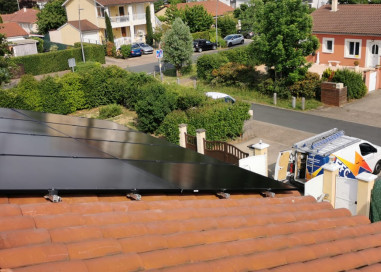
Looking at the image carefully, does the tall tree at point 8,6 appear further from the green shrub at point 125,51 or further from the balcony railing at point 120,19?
the green shrub at point 125,51

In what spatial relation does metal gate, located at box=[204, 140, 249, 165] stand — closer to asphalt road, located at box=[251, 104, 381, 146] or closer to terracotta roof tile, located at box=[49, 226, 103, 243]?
asphalt road, located at box=[251, 104, 381, 146]

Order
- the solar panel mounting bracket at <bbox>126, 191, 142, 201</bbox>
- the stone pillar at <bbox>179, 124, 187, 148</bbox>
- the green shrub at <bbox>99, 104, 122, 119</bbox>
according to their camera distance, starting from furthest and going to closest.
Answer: the green shrub at <bbox>99, 104, 122, 119</bbox> → the stone pillar at <bbox>179, 124, 187, 148</bbox> → the solar panel mounting bracket at <bbox>126, 191, 142, 201</bbox>

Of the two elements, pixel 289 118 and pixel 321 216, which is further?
pixel 289 118

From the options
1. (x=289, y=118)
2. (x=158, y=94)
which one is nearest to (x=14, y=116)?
(x=158, y=94)

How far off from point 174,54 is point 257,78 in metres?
7.73

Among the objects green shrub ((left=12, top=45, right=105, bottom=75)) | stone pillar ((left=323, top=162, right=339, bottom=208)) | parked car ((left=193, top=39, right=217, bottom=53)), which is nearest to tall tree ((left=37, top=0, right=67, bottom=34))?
green shrub ((left=12, top=45, right=105, bottom=75))

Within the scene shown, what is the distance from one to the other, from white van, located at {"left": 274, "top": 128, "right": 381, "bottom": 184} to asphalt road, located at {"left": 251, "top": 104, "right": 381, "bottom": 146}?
5129 millimetres

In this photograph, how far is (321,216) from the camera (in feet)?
24.6

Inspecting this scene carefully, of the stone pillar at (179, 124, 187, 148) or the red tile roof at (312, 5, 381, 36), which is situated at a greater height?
the red tile roof at (312, 5, 381, 36)

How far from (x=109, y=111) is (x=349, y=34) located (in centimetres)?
2061

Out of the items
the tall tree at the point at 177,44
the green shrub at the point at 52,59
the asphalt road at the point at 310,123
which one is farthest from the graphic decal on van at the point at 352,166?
the green shrub at the point at 52,59

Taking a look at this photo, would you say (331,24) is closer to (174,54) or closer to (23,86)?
(174,54)

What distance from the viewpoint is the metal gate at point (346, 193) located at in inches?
422

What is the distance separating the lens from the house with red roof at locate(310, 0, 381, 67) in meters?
33.1
